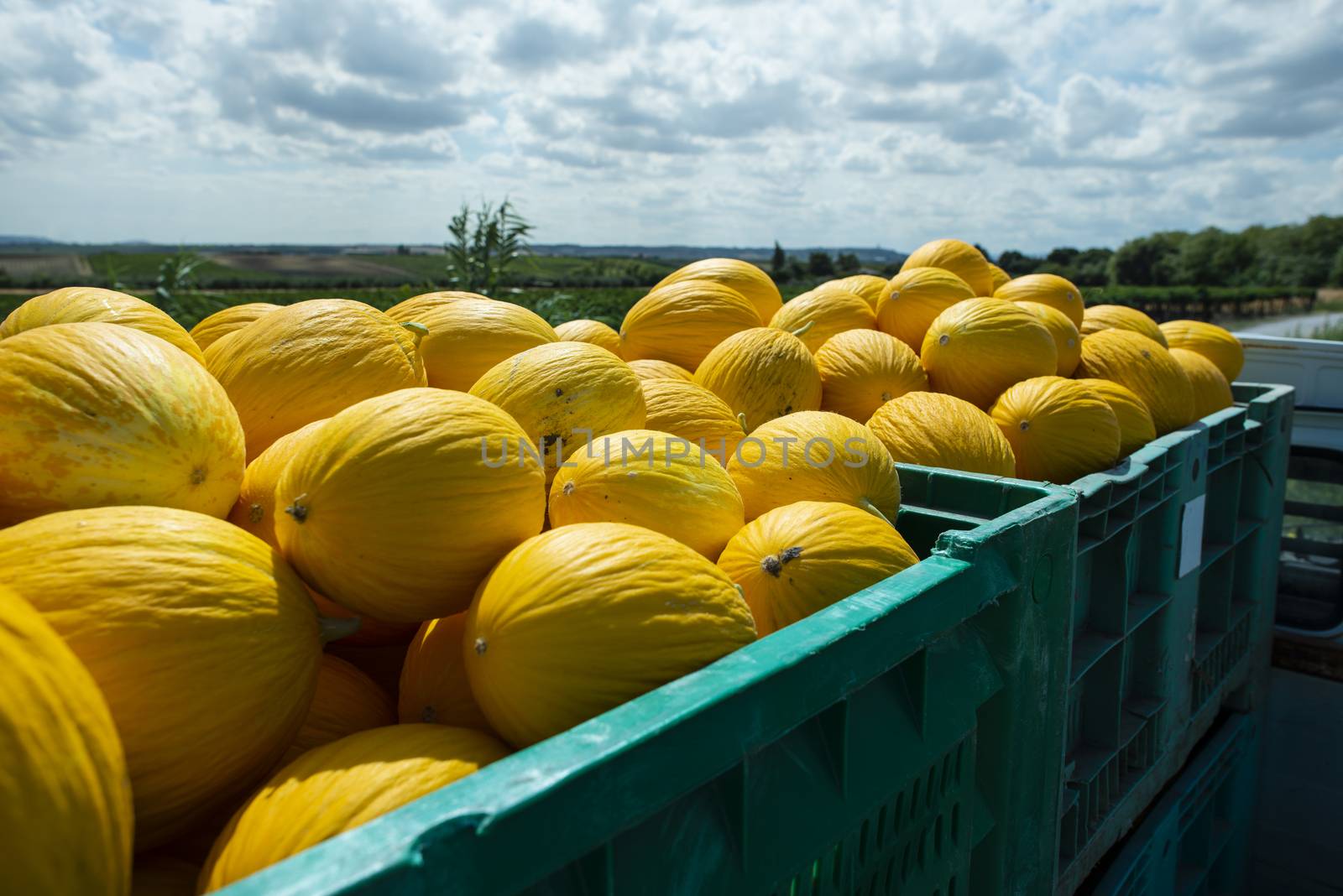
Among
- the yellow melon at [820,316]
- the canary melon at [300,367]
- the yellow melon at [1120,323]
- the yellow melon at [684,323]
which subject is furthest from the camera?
the yellow melon at [1120,323]

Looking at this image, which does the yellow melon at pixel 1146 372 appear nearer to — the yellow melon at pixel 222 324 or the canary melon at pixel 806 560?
the canary melon at pixel 806 560

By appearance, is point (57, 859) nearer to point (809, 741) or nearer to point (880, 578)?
point (809, 741)

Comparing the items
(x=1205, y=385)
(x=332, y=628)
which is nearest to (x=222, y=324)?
(x=332, y=628)

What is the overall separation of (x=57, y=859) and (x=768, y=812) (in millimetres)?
Answer: 741

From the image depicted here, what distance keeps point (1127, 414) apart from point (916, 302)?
0.85 metres

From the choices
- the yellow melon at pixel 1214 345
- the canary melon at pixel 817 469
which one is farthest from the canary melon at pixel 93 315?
the yellow melon at pixel 1214 345

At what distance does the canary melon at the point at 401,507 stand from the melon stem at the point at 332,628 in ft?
0.15

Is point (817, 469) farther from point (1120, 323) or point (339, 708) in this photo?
point (1120, 323)

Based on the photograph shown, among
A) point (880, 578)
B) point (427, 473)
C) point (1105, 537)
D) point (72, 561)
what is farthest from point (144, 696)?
point (1105, 537)

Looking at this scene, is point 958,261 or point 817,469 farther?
point 958,261

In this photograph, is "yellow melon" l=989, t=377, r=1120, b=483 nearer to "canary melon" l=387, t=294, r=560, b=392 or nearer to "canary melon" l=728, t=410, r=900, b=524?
"canary melon" l=728, t=410, r=900, b=524

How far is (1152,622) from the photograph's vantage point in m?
2.54

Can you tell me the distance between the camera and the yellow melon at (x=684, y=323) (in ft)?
9.32

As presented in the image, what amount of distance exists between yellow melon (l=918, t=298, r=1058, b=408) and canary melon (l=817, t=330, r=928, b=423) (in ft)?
0.63
